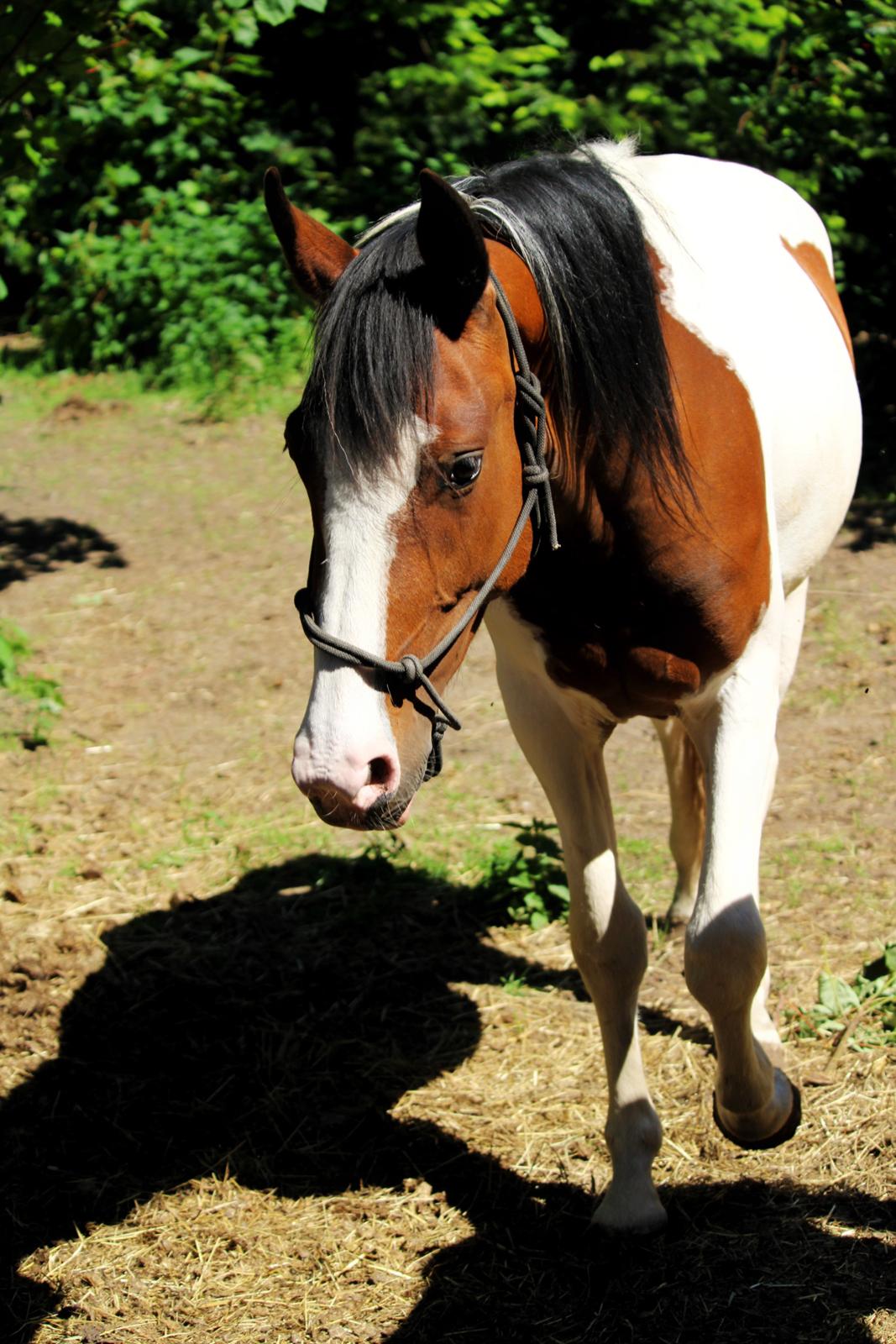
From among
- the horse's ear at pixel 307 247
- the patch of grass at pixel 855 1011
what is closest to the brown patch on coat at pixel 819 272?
the horse's ear at pixel 307 247

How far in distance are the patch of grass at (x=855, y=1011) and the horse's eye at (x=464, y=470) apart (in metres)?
1.97

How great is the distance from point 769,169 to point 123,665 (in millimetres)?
4839

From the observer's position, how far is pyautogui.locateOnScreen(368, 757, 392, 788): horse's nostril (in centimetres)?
183

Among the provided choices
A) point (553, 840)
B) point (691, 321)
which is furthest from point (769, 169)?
point (691, 321)

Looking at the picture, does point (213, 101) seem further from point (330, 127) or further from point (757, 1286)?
point (757, 1286)

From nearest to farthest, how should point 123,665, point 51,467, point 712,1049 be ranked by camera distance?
1. point 712,1049
2. point 123,665
3. point 51,467

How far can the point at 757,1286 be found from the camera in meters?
2.47

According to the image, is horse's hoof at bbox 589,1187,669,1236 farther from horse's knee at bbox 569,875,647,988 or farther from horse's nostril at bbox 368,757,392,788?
horse's nostril at bbox 368,757,392,788

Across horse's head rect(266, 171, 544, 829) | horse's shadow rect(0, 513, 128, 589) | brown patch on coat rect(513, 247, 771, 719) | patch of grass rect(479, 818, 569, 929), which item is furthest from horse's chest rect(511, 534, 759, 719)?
horse's shadow rect(0, 513, 128, 589)

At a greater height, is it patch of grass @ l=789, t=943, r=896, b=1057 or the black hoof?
the black hoof

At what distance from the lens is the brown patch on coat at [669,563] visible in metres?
2.27

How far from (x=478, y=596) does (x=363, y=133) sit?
8.22 metres

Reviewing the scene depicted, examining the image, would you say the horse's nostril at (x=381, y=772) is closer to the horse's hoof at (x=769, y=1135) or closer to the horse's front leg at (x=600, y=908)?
the horse's front leg at (x=600, y=908)

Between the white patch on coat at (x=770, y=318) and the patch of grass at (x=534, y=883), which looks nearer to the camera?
the white patch on coat at (x=770, y=318)
